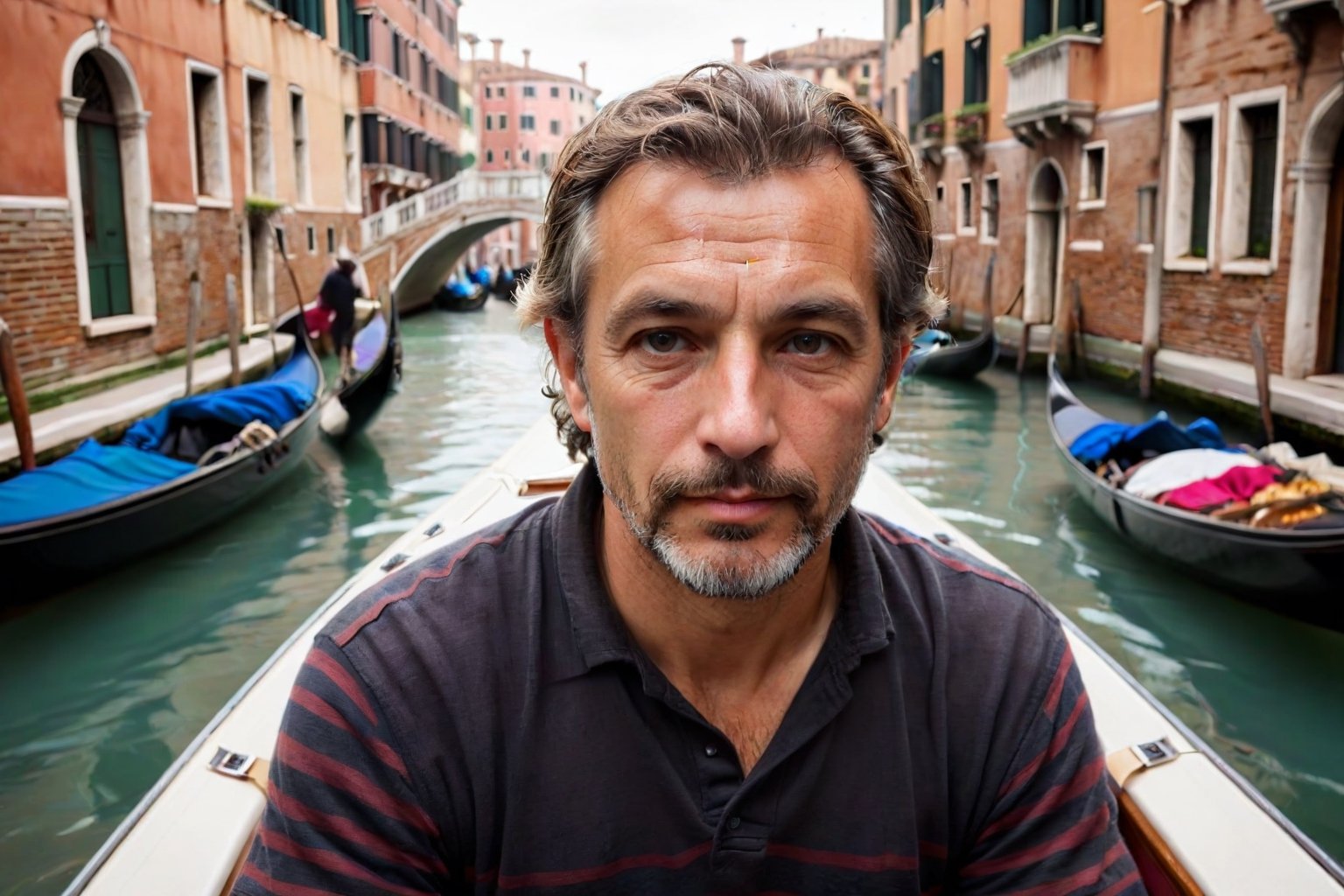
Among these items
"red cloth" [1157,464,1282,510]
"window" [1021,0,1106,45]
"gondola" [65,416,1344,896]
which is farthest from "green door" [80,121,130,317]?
"window" [1021,0,1106,45]

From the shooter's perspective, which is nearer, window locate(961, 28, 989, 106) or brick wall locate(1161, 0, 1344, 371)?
brick wall locate(1161, 0, 1344, 371)

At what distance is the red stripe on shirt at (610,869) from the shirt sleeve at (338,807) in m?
0.07

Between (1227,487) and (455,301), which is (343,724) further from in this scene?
(455,301)

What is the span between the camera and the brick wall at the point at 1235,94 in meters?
5.54

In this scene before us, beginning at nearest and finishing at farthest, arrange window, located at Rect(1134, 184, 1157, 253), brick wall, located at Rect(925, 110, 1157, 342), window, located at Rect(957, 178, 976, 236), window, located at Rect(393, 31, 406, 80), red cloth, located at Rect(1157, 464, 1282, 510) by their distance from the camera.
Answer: red cloth, located at Rect(1157, 464, 1282, 510) < window, located at Rect(1134, 184, 1157, 253) < brick wall, located at Rect(925, 110, 1157, 342) < window, located at Rect(957, 178, 976, 236) < window, located at Rect(393, 31, 406, 80)

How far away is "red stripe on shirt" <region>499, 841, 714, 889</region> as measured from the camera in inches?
31.7

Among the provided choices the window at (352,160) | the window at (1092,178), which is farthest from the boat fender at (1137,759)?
the window at (352,160)

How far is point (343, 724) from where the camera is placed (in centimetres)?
78

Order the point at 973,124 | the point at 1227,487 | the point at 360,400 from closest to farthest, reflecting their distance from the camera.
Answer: the point at 1227,487 < the point at 360,400 < the point at 973,124

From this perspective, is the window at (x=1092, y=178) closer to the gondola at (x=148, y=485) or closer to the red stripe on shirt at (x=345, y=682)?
the gondola at (x=148, y=485)

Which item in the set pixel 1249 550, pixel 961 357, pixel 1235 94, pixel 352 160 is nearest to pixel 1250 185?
pixel 1235 94

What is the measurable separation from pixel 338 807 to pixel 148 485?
3.27 metres

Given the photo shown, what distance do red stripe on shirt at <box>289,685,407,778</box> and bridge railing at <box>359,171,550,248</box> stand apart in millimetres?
12399

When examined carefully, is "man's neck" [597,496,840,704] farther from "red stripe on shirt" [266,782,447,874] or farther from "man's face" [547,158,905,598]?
"red stripe on shirt" [266,782,447,874]
